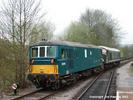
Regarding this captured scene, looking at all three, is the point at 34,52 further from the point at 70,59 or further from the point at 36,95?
the point at 36,95

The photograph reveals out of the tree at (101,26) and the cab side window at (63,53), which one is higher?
the tree at (101,26)

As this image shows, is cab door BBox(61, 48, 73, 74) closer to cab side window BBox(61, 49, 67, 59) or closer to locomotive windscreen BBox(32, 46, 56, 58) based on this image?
cab side window BBox(61, 49, 67, 59)

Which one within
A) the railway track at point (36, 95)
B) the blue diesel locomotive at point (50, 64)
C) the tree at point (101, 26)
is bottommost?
the railway track at point (36, 95)

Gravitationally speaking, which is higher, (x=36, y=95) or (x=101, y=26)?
(x=101, y=26)

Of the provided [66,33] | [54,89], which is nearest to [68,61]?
[54,89]

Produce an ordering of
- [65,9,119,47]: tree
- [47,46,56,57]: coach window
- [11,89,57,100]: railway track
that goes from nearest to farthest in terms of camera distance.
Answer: [11,89,57,100]: railway track → [47,46,56,57]: coach window → [65,9,119,47]: tree

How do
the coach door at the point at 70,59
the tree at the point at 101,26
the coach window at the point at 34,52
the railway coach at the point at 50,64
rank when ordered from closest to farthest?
the railway coach at the point at 50,64 → the coach window at the point at 34,52 → the coach door at the point at 70,59 → the tree at the point at 101,26

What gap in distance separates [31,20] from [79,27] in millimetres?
37120

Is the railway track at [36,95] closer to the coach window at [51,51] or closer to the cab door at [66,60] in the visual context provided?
the cab door at [66,60]

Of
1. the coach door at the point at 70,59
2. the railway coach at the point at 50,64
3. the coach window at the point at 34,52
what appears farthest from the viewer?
the coach door at the point at 70,59

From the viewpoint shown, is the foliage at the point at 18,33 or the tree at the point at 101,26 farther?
the tree at the point at 101,26

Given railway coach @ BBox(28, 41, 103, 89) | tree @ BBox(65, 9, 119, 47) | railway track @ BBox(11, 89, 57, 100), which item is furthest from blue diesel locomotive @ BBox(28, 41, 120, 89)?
tree @ BBox(65, 9, 119, 47)

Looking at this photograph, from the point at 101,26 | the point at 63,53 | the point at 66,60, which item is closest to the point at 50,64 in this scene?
the point at 63,53

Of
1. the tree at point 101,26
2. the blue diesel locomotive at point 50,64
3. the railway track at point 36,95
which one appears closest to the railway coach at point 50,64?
the blue diesel locomotive at point 50,64
